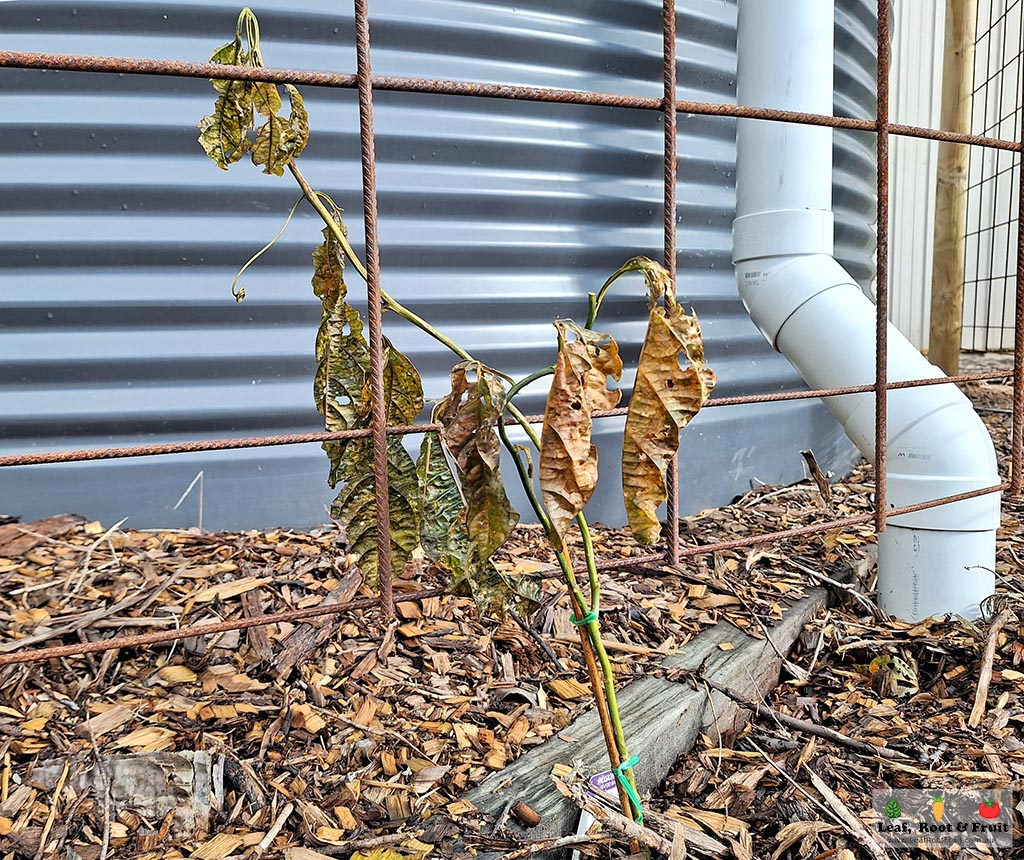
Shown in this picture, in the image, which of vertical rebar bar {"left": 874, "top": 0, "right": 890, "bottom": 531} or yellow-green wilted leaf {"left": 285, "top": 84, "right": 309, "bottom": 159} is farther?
vertical rebar bar {"left": 874, "top": 0, "right": 890, "bottom": 531}

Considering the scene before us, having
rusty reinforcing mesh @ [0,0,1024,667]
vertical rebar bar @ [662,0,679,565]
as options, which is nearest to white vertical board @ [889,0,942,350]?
rusty reinforcing mesh @ [0,0,1024,667]

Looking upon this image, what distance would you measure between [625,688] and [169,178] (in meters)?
1.55

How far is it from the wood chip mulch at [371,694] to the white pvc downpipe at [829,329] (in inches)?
6.3

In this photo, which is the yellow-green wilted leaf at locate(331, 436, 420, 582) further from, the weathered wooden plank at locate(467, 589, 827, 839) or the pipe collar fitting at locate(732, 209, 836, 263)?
the pipe collar fitting at locate(732, 209, 836, 263)

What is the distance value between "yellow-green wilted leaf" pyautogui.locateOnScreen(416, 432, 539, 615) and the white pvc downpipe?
1191mm

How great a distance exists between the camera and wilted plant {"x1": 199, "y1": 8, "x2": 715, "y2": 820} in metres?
0.95

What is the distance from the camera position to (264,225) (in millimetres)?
2041

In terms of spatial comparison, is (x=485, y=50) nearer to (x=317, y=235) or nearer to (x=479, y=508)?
(x=317, y=235)

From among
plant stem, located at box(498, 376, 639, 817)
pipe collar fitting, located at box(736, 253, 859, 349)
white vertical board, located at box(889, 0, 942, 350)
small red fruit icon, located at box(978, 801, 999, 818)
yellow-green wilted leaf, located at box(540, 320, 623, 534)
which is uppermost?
white vertical board, located at box(889, 0, 942, 350)

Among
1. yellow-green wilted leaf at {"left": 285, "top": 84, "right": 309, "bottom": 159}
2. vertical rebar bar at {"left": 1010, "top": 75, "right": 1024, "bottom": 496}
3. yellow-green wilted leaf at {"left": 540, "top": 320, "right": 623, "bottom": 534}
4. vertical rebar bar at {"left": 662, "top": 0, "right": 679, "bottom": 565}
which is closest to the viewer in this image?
yellow-green wilted leaf at {"left": 540, "top": 320, "right": 623, "bottom": 534}

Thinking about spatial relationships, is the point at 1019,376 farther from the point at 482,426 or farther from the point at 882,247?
the point at 482,426

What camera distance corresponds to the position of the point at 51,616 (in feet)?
5.43

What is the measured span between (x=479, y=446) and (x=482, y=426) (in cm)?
3

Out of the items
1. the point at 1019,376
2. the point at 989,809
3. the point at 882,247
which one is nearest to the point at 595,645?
the point at 989,809
